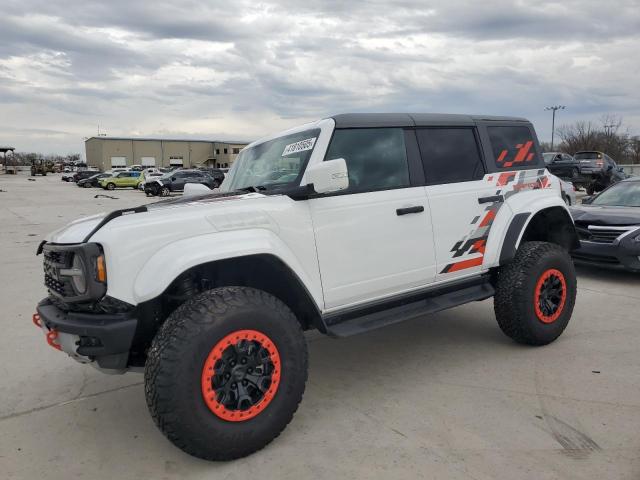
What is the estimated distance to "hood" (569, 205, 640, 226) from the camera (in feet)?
22.3

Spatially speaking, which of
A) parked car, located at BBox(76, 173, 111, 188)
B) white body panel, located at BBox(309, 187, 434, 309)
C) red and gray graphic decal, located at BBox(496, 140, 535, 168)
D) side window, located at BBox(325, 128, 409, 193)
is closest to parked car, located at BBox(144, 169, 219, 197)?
parked car, located at BBox(76, 173, 111, 188)

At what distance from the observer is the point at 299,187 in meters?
3.18

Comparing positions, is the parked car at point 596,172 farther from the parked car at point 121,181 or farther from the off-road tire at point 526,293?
the parked car at point 121,181

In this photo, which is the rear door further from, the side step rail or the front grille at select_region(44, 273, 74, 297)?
the front grille at select_region(44, 273, 74, 297)

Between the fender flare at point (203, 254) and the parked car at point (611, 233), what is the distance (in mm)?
4740

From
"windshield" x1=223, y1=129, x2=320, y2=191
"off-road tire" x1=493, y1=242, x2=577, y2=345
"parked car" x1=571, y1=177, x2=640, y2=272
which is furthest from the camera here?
"parked car" x1=571, y1=177, x2=640, y2=272

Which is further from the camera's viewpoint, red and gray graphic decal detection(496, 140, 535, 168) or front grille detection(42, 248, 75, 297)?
red and gray graphic decal detection(496, 140, 535, 168)

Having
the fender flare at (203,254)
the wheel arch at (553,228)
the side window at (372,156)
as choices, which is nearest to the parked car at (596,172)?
the wheel arch at (553,228)

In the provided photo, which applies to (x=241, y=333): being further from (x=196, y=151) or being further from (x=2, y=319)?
(x=196, y=151)

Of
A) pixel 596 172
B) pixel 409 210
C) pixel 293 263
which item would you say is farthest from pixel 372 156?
pixel 596 172

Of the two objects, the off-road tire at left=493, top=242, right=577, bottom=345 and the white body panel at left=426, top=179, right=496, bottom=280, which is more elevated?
the white body panel at left=426, top=179, right=496, bottom=280

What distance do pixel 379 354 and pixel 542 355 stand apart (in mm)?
1347

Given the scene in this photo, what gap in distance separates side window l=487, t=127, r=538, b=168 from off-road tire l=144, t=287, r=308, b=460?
2467 mm

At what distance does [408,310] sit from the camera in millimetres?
3668
